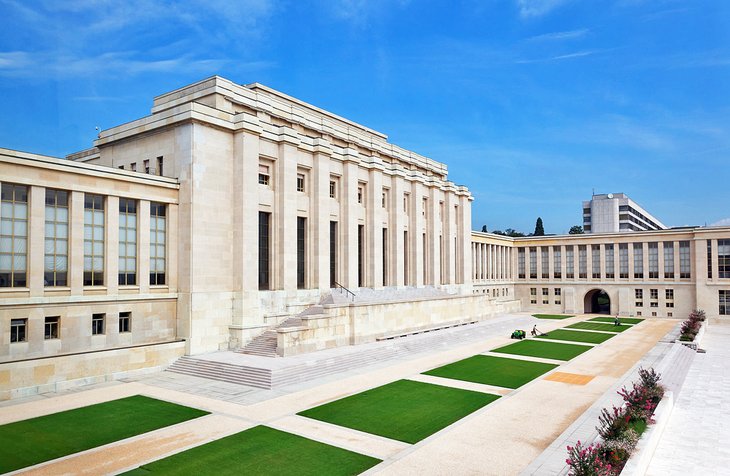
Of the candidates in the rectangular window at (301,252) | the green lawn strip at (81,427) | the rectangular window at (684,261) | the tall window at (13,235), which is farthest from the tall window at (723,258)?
the tall window at (13,235)

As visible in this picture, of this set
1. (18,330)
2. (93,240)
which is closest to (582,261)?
(93,240)

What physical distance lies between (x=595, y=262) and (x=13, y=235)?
73.4m

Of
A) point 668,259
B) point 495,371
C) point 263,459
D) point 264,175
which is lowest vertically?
point 495,371

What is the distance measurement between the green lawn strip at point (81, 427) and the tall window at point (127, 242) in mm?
9298

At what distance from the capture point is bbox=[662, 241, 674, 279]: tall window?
2803 inches

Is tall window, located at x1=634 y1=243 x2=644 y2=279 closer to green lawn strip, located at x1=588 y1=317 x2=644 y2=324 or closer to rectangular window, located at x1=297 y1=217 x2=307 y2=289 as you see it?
green lawn strip, located at x1=588 y1=317 x2=644 y2=324

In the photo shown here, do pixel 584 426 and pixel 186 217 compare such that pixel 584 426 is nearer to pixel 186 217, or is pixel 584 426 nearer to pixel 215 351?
pixel 215 351

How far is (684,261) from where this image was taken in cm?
7025

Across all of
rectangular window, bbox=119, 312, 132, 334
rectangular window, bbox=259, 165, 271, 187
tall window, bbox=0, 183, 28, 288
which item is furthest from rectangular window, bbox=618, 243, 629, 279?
tall window, bbox=0, 183, 28, 288

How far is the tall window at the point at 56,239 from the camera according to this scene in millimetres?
28453

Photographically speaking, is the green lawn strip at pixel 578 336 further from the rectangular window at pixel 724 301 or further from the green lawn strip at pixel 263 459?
the green lawn strip at pixel 263 459

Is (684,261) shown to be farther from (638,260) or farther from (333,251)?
(333,251)

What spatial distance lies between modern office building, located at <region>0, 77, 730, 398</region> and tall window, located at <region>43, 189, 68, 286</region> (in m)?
0.06

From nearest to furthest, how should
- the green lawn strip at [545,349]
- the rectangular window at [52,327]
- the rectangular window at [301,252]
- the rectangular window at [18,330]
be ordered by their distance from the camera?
the rectangular window at [18,330] → the rectangular window at [52,327] → the green lawn strip at [545,349] → the rectangular window at [301,252]
